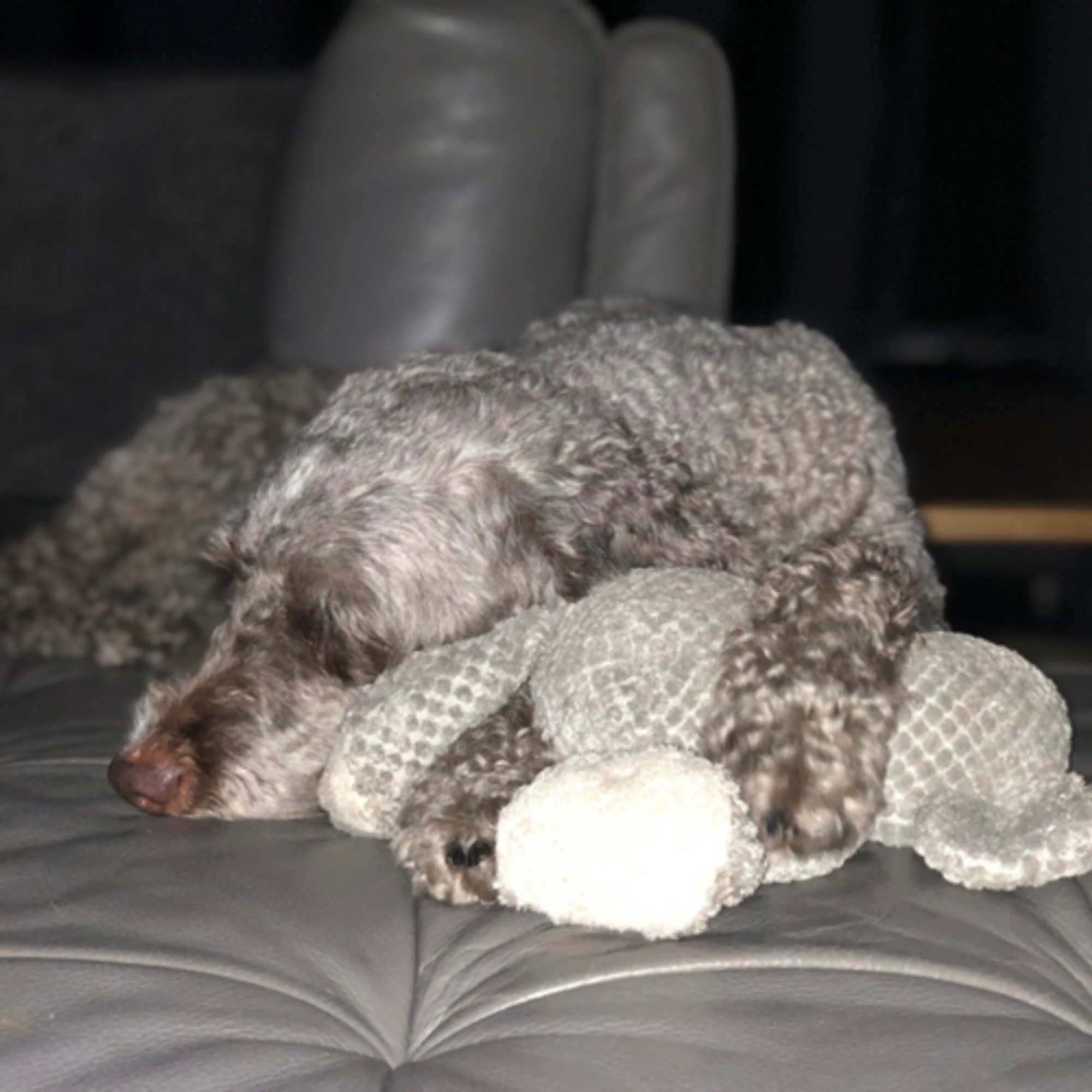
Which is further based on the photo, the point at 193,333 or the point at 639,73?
the point at 193,333

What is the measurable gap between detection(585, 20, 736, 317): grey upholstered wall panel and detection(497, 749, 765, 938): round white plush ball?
2087 millimetres

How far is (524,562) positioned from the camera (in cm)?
240

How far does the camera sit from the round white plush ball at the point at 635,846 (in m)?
1.69

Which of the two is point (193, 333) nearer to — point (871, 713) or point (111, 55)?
point (871, 713)

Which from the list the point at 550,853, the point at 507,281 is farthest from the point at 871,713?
the point at 507,281

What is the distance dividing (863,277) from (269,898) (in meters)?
6.41

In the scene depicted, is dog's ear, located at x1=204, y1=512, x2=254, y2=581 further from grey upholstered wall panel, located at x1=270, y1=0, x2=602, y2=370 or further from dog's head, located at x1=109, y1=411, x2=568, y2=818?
grey upholstered wall panel, located at x1=270, y1=0, x2=602, y2=370

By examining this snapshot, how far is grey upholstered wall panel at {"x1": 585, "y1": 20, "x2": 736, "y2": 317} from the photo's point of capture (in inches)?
146

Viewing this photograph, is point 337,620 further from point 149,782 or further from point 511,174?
point 511,174

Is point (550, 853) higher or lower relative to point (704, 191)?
lower

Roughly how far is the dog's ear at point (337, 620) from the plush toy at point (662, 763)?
0.24 meters

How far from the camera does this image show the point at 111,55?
747 centimetres

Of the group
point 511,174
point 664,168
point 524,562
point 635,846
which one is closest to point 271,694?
point 524,562

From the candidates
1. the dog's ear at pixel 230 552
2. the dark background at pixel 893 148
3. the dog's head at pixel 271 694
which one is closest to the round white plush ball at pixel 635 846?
the dog's head at pixel 271 694
